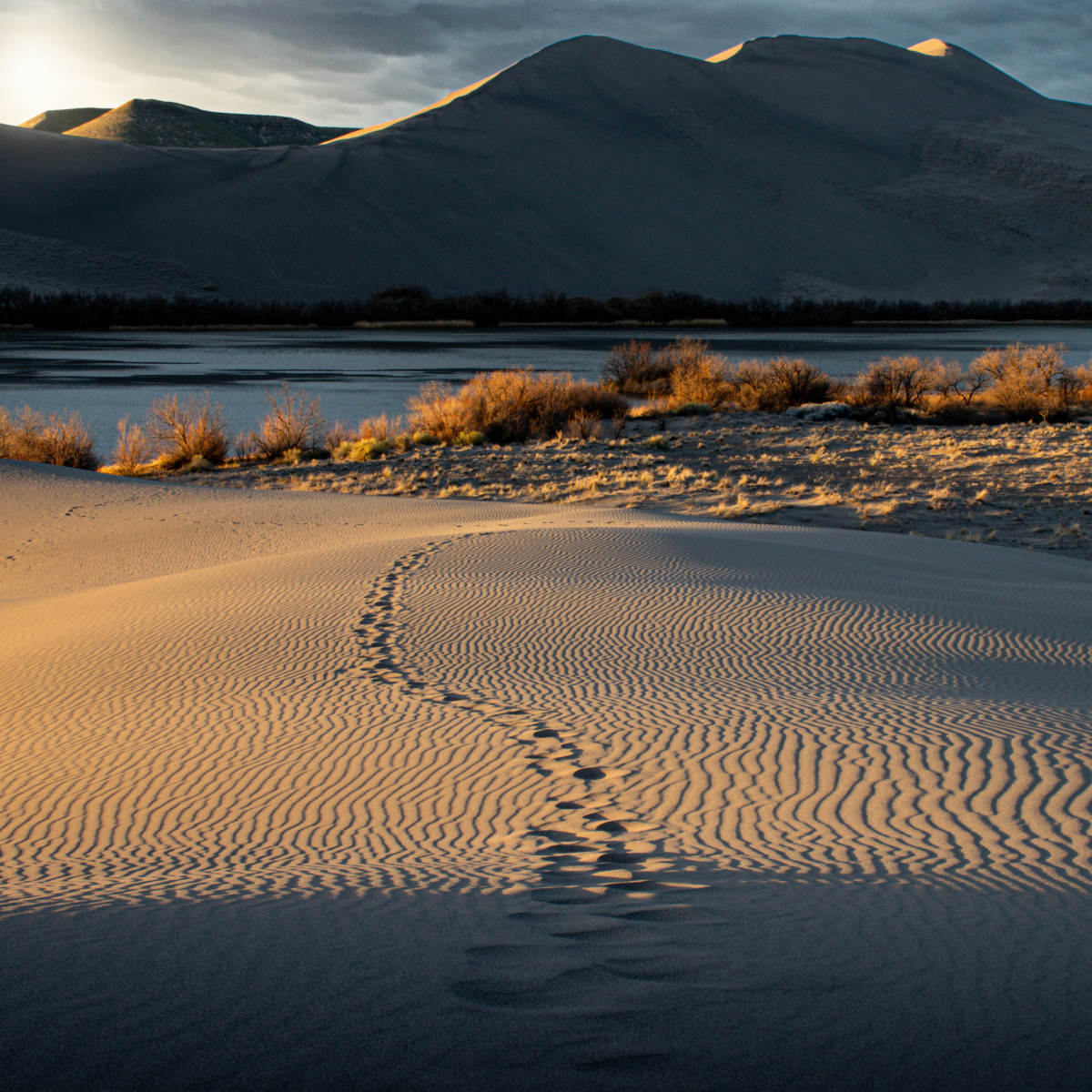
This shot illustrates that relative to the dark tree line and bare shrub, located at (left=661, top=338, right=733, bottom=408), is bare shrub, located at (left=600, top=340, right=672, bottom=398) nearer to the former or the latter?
bare shrub, located at (left=661, top=338, right=733, bottom=408)

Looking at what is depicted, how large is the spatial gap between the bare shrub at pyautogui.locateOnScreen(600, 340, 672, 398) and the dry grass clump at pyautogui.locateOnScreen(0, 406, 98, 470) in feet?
58.7

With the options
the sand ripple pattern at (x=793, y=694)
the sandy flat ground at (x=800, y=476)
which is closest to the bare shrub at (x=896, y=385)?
the sandy flat ground at (x=800, y=476)

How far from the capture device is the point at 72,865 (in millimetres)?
3049

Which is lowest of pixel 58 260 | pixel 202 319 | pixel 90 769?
pixel 90 769

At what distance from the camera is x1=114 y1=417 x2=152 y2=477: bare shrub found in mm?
21469

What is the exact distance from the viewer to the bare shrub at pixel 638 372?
34.9 meters

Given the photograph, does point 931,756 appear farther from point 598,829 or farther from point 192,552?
point 192,552

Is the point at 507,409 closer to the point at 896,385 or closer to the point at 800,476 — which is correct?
the point at 800,476

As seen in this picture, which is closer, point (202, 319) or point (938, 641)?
point (938, 641)

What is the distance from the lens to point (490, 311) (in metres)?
95.6

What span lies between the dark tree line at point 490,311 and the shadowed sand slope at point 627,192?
16.6 metres

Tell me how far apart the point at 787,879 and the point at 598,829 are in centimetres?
66

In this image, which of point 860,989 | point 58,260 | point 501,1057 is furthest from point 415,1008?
point 58,260

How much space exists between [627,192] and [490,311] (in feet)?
175
